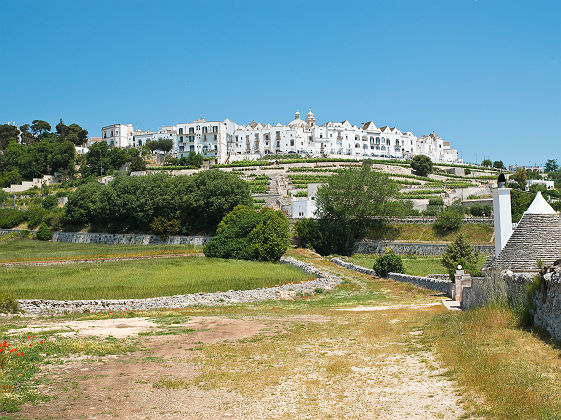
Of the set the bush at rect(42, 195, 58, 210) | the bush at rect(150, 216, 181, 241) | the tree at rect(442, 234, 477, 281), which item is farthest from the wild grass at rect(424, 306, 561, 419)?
the bush at rect(42, 195, 58, 210)

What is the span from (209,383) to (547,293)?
23.4ft

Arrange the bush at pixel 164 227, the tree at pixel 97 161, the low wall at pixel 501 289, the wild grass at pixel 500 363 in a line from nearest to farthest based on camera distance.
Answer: the wild grass at pixel 500 363 < the low wall at pixel 501 289 < the bush at pixel 164 227 < the tree at pixel 97 161

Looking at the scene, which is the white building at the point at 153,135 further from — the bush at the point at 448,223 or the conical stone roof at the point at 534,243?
the conical stone roof at the point at 534,243

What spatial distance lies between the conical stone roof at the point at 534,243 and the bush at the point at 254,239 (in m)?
26.4

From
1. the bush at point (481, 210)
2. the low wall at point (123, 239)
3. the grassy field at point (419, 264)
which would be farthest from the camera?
the low wall at point (123, 239)

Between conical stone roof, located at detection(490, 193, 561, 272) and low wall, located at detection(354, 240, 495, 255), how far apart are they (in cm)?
3099

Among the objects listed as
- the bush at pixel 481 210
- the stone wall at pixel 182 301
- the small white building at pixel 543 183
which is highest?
the small white building at pixel 543 183

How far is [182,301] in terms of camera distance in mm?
26125

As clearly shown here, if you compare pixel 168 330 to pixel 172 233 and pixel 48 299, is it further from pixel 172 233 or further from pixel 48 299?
pixel 172 233

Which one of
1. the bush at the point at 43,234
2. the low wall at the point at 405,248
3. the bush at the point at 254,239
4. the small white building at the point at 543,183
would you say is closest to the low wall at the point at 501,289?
the bush at the point at 254,239

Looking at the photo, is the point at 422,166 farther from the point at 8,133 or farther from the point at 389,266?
the point at 8,133

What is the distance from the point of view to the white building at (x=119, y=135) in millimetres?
128125

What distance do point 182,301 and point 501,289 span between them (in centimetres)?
1530

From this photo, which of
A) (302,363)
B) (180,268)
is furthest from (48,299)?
(302,363)
